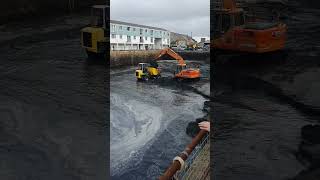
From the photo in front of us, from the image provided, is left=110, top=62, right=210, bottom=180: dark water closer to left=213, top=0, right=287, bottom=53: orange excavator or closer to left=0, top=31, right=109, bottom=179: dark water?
left=0, top=31, right=109, bottom=179: dark water

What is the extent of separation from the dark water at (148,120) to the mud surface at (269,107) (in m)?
0.31

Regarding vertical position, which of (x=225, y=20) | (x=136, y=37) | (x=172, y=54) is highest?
(x=225, y=20)

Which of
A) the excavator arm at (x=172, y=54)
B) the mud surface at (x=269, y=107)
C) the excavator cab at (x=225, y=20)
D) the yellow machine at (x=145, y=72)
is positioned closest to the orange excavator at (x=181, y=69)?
the excavator arm at (x=172, y=54)

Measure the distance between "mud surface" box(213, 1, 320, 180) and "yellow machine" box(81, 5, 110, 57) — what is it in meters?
1.28

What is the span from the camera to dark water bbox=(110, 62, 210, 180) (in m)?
4.22

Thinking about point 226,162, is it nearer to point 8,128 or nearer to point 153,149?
point 153,149

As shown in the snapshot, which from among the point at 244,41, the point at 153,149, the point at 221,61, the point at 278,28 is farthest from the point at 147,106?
the point at 278,28

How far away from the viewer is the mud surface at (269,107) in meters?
3.90

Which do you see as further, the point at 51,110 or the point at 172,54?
the point at 172,54

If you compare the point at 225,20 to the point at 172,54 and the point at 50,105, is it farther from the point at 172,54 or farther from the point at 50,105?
the point at 50,105

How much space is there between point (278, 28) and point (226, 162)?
4.50ft

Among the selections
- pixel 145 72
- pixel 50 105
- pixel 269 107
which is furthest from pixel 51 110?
pixel 269 107

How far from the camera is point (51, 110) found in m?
4.30

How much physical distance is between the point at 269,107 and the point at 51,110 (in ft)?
7.12
